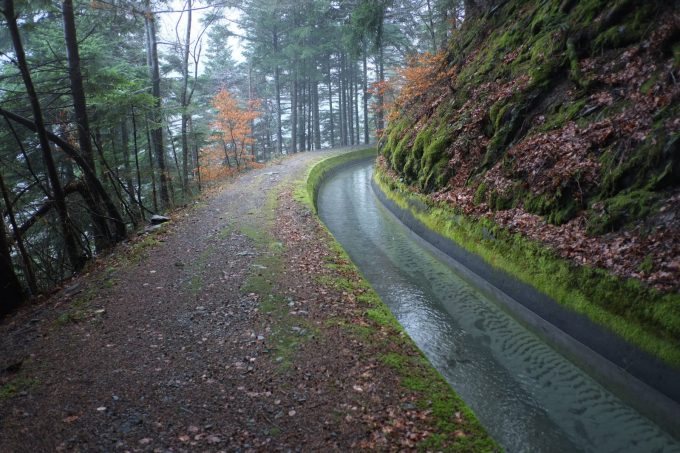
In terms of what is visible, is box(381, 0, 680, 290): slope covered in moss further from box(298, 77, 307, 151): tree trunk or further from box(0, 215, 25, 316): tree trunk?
box(298, 77, 307, 151): tree trunk

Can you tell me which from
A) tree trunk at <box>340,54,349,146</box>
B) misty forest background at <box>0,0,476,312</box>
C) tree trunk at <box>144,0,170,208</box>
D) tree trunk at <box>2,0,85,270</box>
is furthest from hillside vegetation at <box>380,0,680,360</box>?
tree trunk at <box>340,54,349,146</box>

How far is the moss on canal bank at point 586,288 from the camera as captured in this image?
5.46 m

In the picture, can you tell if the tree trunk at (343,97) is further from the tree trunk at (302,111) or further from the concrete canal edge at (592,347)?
the concrete canal edge at (592,347)

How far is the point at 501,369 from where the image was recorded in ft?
21.6

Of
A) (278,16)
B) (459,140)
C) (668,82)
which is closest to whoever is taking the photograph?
(668,82)

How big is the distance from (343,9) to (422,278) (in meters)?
31.7

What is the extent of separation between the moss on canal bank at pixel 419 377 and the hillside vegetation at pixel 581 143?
3.16m

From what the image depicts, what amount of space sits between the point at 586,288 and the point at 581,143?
357cm

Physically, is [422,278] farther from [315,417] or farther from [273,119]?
[273,119]

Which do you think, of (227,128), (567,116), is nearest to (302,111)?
(227,128)

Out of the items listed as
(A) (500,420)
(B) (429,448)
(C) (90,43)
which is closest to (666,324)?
(A) (500,420)

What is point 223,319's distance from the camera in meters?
7.04

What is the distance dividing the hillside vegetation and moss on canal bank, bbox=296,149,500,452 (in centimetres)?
316

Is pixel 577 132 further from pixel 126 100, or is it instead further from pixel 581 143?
pixel 126 100
